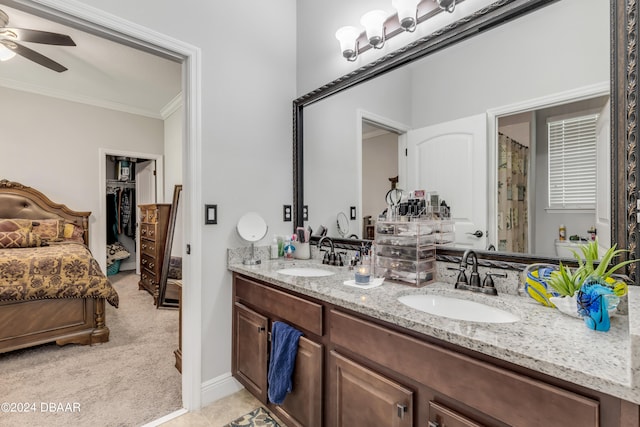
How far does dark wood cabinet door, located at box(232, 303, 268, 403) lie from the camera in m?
1.72

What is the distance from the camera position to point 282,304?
5.22 feet

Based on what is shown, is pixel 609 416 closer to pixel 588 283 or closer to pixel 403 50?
pixel 588 283

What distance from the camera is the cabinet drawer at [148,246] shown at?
167 inches

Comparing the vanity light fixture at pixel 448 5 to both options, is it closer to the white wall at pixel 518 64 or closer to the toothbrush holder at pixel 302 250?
the white wall at pixel 518 64

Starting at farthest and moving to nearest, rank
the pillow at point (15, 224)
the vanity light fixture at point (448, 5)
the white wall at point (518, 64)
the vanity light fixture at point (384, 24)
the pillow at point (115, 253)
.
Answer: the pillow at point (115, 253) → the pillow at point (15, 224) → the vanity light fixture at point (384, 24) → the vanity light fixture at point (448, 5) → the white wall at point (518, 64)

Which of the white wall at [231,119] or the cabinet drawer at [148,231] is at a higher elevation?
the white wall at [231,119]

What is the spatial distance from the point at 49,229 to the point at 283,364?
4.04 metres

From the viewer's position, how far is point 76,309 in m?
2.73

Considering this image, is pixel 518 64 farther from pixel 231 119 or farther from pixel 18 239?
pixel 18 239

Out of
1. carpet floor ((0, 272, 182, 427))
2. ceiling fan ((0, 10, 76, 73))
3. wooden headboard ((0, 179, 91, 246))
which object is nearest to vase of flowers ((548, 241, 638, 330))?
carpet floor ((0, 272, 182, 427))

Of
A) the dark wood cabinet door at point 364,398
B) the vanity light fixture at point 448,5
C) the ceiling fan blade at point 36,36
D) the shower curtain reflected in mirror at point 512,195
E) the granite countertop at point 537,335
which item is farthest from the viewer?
the ceiling fan blade at point 36,36

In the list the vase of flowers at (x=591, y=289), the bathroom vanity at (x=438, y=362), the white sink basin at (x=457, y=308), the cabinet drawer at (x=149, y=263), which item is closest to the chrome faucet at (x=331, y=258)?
the bathroom vanity at (x=438, y=362)

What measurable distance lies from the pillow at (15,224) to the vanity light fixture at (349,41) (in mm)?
4127

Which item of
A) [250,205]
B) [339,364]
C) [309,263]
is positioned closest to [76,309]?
[250,205]
